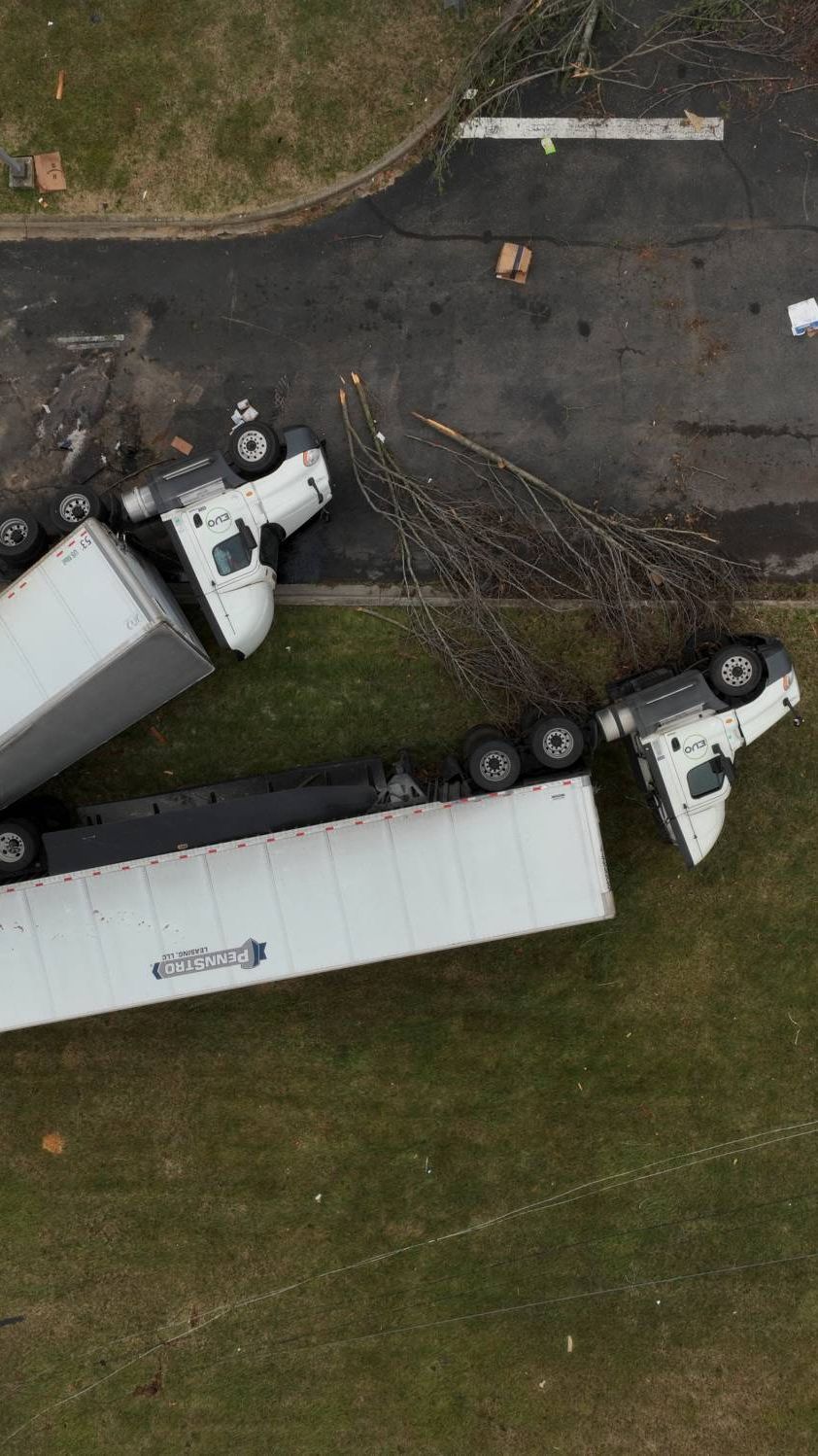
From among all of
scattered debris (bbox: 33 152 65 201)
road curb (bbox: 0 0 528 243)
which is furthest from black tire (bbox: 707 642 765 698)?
scattered debris (bbox: 33 152 65 201)

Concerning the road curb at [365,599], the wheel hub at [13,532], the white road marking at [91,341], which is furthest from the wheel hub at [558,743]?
the white road marking at [91,341]

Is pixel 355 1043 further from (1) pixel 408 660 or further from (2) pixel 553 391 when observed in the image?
(2) pixel 553 391

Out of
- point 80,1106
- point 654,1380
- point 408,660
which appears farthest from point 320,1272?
point 408,660

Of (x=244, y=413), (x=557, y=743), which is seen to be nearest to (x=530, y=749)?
(x=557, y=743)

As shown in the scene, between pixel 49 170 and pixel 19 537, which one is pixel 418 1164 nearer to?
pixel 19 537

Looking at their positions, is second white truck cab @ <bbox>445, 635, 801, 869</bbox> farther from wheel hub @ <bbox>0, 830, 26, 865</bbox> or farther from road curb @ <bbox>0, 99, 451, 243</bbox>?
road curb @ <bbox>0, 99, 451, 243</bbox>
